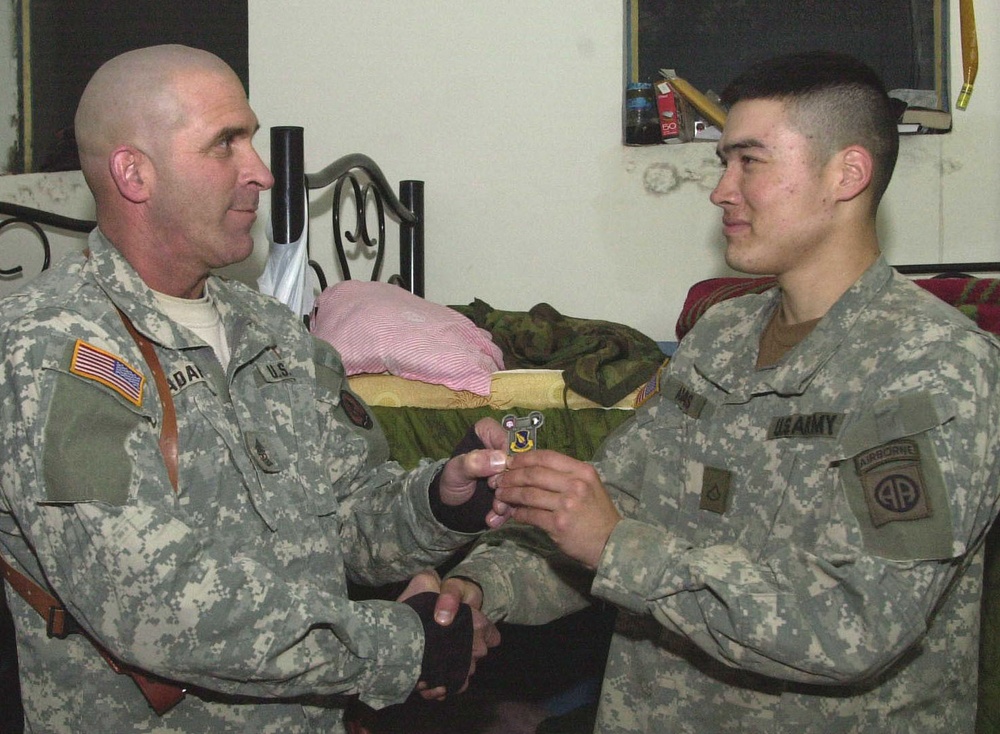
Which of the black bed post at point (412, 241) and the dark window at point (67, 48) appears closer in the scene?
the black bed post at point (412, 241)

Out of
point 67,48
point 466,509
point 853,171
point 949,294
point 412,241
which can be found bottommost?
point 466,509

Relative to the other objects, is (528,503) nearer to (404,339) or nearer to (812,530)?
(812,530)

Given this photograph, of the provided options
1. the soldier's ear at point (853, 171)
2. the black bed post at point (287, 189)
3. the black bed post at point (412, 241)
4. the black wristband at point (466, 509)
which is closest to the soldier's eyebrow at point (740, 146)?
the soldier's ear at point (853, 171)

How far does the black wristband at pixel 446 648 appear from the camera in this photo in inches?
58.7

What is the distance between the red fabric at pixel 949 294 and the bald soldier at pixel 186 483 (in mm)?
1128

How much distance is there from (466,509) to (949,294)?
1.43m

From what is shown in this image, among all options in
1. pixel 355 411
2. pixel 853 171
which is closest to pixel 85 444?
pixel 355 411

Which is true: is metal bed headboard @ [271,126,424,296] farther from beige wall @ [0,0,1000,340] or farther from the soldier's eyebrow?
the soldier's eyebrow

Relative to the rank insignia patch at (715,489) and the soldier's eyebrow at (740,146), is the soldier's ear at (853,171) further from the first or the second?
the rank insignia patch at (715,489)

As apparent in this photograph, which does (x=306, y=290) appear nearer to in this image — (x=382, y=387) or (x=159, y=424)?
(x=382, y=387)

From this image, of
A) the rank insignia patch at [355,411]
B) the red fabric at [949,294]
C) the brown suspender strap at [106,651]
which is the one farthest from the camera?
the red fabric at [949,294]

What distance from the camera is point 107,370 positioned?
129 cm

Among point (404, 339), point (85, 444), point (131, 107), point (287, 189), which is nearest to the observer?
point (85, 444)

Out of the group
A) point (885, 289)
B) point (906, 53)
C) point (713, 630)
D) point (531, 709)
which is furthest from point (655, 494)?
point (906, 53)
